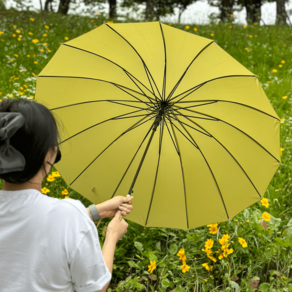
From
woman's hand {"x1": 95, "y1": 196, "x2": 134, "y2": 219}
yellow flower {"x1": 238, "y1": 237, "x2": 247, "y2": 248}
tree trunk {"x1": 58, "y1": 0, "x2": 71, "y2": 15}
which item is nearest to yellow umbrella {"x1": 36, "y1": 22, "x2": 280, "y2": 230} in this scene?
woman's hand {"x1": 95, "y1": 196, "x2": 134, "y2": 219}

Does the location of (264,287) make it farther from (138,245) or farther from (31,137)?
(31,137)

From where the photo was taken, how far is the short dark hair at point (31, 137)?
3.54ft

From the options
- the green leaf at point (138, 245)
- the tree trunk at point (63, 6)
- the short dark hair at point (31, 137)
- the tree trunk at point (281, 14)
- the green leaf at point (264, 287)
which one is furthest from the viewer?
the tree trunk at point (63, 6)

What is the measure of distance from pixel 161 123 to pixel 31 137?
1.05 metres

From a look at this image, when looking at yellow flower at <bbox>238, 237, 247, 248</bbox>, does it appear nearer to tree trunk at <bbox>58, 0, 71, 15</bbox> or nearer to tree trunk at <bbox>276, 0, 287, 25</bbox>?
tree trunk at <bbox>276, 0, 287, 25</bbox>

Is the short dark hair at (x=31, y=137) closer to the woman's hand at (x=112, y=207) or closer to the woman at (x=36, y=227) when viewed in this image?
the woman at (x=36, y=227)

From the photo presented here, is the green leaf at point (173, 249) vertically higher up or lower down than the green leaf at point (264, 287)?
higher up

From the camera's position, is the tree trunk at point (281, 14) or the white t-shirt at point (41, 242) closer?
the white t-shirt at point (41, 242)

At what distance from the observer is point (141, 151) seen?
2098 mm

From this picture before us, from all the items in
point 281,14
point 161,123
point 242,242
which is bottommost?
point 242,242

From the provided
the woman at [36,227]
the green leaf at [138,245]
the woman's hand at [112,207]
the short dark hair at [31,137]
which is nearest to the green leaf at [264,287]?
the green leaf at [138,245]

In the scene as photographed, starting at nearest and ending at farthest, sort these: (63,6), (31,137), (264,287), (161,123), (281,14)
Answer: (31,137) < (161,123) < (264,287) < (281,14) < (63,6)

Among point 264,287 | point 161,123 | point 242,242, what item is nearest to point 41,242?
point 161,123

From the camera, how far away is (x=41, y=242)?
3.64 ft
